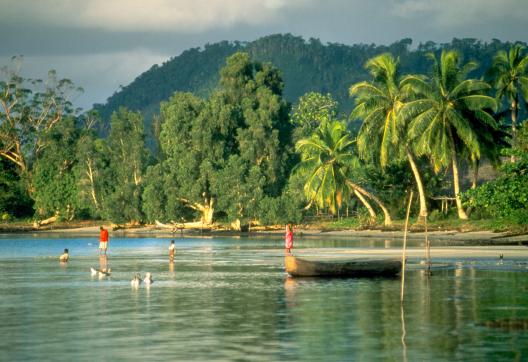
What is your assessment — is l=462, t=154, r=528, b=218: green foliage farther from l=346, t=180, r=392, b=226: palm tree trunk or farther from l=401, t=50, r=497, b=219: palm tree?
l=346, t=180, r=392, b=226: palm tree trunk

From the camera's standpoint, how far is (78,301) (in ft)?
108

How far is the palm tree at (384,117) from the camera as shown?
8212cm

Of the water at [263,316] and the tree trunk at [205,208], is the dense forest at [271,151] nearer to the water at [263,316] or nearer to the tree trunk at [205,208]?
the tree trunk at [205,208]

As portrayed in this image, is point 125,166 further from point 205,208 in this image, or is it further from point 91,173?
point 205,208

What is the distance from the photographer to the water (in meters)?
21.4

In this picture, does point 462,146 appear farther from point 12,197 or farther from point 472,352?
point 12,197

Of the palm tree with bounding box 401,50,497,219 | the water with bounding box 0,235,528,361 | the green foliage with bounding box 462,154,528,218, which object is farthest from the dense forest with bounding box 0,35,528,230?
the water with bounding box 0,235,528,361

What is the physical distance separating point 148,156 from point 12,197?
1995 cm

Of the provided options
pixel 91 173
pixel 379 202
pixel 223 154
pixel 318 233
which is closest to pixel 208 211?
pixel 223 154

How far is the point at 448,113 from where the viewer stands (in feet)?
254

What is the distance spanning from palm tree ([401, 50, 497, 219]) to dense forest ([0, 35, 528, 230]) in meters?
0.11

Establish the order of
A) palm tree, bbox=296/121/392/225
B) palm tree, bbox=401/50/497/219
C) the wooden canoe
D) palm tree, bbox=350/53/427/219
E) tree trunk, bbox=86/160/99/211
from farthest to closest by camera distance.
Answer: tree trunk, bbox=86/160/99/211
palm tree, bbox=296/121/392/225
palm tree, bbox=350/53/427/219
palm tree, bbox=401/50/497/219
the wooden canoe

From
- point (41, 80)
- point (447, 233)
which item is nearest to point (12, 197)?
point (41, 80)

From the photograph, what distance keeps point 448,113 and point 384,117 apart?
7.38 meters
